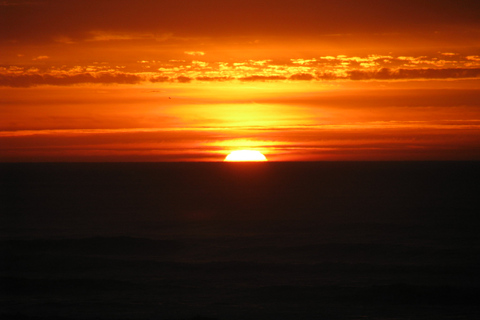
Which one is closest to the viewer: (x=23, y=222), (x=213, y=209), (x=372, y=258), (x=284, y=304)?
(x=284, y=304)

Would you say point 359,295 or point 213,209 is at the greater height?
point 213,209

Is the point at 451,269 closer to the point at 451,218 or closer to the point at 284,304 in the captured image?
the point at 284,304

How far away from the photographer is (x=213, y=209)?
5681 cm

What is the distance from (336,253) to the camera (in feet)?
102

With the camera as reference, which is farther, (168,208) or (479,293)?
(168,208)

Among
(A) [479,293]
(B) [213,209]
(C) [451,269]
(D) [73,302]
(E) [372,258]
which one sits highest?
(B) [213,209]

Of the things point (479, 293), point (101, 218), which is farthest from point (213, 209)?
point (479, 293)

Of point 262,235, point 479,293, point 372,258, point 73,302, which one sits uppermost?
point 262,235

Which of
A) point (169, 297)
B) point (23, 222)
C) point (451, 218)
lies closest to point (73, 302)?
point (169, 297)

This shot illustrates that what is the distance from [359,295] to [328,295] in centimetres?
133

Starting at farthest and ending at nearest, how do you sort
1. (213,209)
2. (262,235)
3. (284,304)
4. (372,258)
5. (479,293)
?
(213,209) < (262,235) < (372,258) < (479,293) < (284,304)

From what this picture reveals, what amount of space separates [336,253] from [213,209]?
27191mm

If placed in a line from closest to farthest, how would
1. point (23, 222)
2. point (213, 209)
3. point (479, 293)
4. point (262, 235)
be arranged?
point (479, 293) → point (262, 235) → point (23, 222) → point (213, 209)

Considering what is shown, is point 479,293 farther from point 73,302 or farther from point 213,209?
point 213,209
